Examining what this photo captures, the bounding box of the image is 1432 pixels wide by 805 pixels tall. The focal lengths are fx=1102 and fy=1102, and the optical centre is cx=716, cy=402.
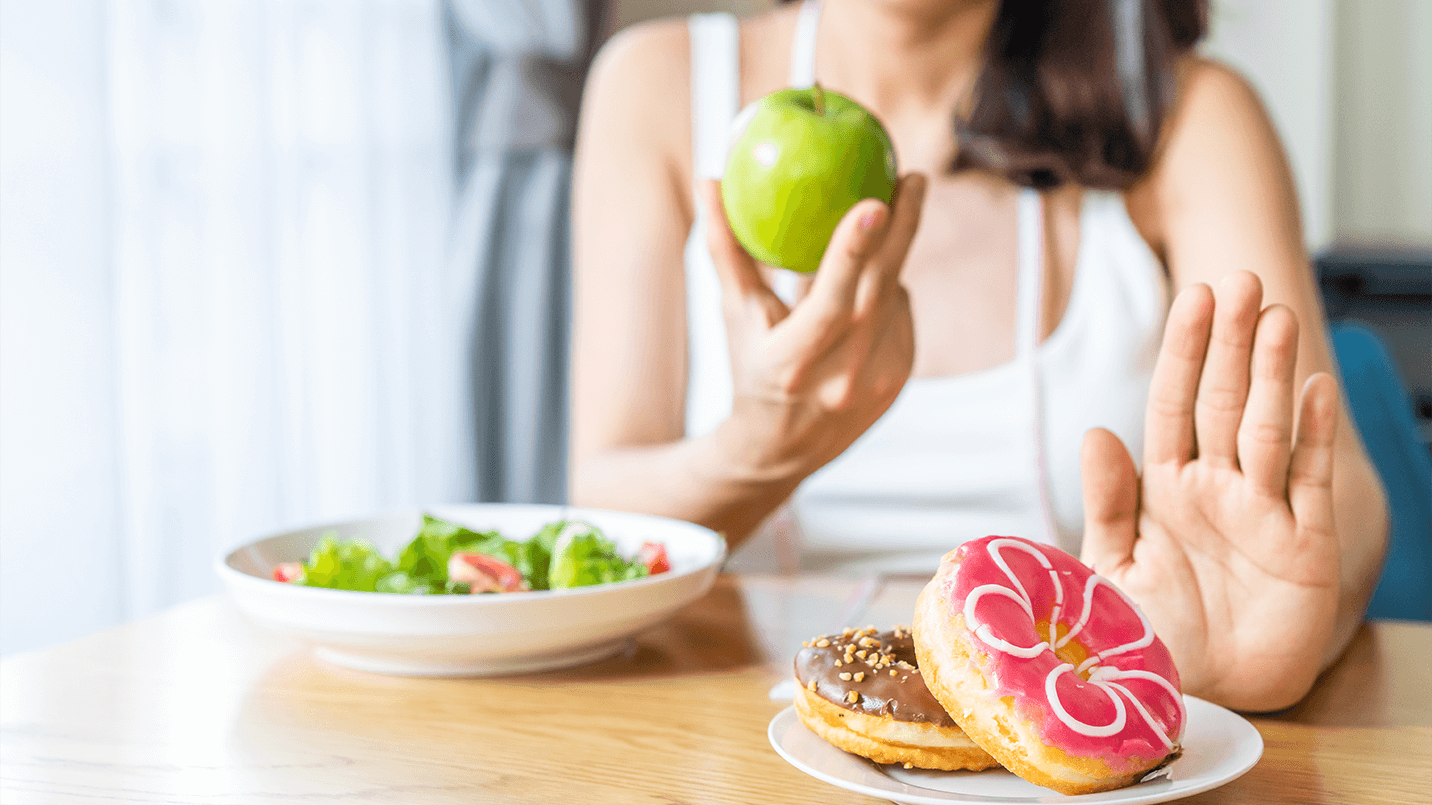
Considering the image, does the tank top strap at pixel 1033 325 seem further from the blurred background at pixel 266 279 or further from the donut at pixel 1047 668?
the donut at pixel 1047 668

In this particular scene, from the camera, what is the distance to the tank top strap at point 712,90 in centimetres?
140

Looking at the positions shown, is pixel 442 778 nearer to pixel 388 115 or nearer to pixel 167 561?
pixel 167 561

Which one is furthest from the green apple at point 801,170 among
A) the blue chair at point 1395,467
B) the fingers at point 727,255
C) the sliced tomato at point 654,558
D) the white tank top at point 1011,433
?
the blue chair at point 1395,467

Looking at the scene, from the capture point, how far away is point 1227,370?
0.60 m

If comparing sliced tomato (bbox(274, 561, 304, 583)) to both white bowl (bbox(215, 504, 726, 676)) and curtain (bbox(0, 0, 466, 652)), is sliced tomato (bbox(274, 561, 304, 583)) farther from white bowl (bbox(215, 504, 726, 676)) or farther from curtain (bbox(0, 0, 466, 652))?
curtain (bbox(0, 0, 466, 652))

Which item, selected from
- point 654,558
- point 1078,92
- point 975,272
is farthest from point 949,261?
point 654,558

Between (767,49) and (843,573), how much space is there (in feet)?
2.26

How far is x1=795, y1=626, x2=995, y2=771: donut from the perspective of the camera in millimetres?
493

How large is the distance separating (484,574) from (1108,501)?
394 millimetres

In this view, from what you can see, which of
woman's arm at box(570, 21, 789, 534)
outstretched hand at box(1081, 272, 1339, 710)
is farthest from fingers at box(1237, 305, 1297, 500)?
woman's arm at box(570, 21, 789, 534)

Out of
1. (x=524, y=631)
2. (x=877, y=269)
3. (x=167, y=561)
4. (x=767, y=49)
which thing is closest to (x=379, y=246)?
(x=167, y=561)

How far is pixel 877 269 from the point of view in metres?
0.89

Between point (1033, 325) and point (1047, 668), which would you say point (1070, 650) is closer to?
point (1047, 668)

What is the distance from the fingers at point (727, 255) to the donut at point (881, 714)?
17.6 inches
